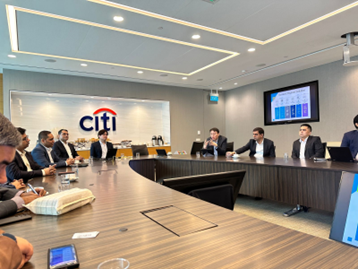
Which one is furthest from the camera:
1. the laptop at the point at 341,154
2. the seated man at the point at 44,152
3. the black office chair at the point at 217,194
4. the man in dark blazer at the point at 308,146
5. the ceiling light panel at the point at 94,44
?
the man in dark blazer at the point at 308,146

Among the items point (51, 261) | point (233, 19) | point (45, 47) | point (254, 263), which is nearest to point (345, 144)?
point (233, 19)

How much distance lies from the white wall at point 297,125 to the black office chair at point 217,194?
3.94 metres

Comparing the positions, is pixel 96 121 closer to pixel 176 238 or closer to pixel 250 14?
pixel 250 14

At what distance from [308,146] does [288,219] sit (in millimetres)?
1655

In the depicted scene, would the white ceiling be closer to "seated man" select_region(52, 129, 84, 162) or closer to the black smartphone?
"seated man" select_region(52, 129, 84, 162)

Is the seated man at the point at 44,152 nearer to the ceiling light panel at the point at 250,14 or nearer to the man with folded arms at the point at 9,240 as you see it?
the ceiling light panel at the point at 250,14

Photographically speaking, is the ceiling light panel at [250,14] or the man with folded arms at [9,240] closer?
the man with folded arms at [9,240]

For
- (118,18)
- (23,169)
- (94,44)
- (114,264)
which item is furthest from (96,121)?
(114,264)

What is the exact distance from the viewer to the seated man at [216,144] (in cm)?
531

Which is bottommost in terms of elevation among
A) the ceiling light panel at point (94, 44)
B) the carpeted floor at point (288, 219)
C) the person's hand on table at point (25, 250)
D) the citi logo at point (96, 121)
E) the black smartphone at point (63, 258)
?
the carpeted floor at point (288, 219)

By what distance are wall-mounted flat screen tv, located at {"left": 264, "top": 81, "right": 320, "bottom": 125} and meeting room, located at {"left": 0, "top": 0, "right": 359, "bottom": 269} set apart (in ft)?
0.13

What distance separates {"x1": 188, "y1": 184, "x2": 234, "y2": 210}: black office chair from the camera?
1.82m

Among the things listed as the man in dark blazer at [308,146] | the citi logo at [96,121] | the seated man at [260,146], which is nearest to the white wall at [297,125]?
the man in dark blazer at [308,146]

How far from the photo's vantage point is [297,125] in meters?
7.08
